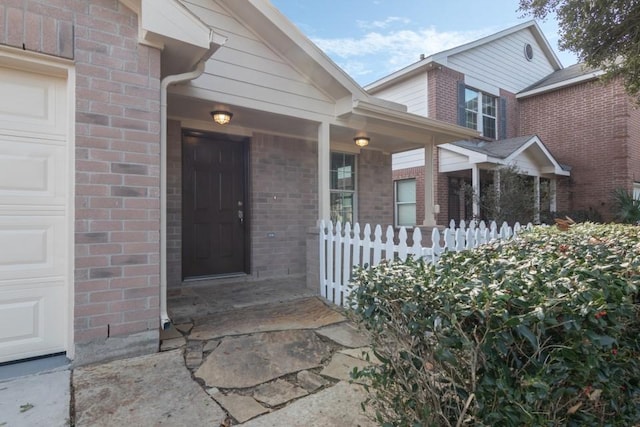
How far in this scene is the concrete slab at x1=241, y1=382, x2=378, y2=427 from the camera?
75.8 inches

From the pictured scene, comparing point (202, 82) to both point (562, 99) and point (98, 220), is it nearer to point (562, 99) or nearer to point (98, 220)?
point (98, 220)

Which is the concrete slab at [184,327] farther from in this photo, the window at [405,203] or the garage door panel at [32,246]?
the window at [405,203]

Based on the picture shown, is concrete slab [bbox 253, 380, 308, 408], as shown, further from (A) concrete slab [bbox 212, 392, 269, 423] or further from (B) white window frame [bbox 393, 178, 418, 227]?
(B) white window frame [bbox 393, 178, 418, 227]

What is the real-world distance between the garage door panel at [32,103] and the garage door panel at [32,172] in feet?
0.32

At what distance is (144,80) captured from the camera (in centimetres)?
290

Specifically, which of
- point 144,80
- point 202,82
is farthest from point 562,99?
point 144,80

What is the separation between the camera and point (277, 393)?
226cm

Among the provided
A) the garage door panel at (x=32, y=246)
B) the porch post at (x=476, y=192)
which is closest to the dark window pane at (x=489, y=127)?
the porch post at (x=476, y=192)

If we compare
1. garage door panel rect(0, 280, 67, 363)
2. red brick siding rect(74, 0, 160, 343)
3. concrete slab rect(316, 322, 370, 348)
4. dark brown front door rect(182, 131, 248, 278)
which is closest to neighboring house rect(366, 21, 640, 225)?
dark brown front door rect(182, 131, 248, 278)

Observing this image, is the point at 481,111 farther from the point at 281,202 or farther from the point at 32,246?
the point at 32,246

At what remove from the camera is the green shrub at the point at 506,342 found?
1223mm

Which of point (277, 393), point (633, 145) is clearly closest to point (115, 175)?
point (277, 393)

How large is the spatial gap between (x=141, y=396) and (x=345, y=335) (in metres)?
1.75

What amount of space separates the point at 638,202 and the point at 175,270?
1093 centimetres
